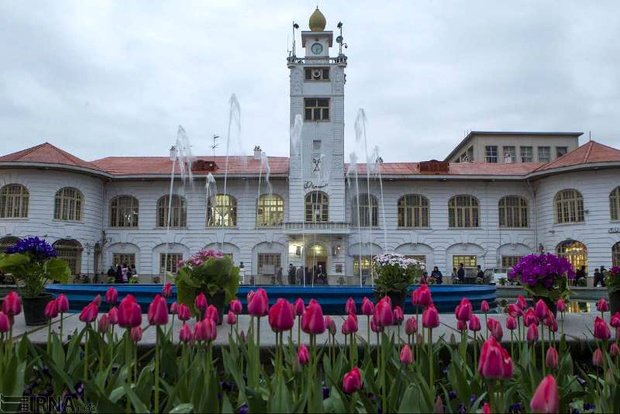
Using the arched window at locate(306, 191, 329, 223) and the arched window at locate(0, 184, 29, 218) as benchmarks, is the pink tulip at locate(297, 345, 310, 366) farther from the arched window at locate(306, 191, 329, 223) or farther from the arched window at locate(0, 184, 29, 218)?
the arched window at locate(0, 184, 29, 218)

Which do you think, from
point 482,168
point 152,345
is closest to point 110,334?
point 152,345

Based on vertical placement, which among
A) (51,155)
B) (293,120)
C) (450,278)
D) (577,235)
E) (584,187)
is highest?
(293,120)

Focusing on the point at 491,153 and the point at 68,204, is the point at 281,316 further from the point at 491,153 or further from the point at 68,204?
the point at 491,153

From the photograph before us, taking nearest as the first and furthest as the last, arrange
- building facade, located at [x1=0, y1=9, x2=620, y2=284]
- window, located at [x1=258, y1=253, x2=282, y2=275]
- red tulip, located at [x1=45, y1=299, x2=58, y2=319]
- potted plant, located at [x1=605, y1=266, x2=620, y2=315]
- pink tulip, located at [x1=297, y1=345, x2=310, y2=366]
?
pink tulip, located at [x1=297, y1=345, x2=310, y2=366] → red tulip, located at [x1=45, y1=299, x2=58, y2=319] → potted plant, located at [x1=605, y1=266, x2=620, y2=315] → building facade, located at [x1=0, y1=9, x2=620, y2=284] → window, located at [x1=258, y1=253, x2=282, y2=275]

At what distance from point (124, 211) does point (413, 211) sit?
719 inches

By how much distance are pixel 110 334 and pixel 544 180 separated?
3143cm

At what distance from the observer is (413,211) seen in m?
32.3

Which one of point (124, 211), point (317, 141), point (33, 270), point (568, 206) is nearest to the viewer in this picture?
point (33, 270)

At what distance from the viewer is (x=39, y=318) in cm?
705

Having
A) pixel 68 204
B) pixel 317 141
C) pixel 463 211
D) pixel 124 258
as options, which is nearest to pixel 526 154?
pixel 463 211

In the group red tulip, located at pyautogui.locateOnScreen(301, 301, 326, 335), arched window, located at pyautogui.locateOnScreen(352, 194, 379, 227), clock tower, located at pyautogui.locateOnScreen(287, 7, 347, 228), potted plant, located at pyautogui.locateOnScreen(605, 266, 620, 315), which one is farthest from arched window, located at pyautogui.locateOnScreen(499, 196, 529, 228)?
red tulip, located at pyautogui.locateOnScreen(301, 301, 326, 335)

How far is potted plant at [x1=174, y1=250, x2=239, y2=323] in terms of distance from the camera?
22.2 feet

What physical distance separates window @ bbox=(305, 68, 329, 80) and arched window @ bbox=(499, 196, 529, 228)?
44.5 feet

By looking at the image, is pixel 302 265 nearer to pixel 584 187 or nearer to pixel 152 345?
pixel 584 187
